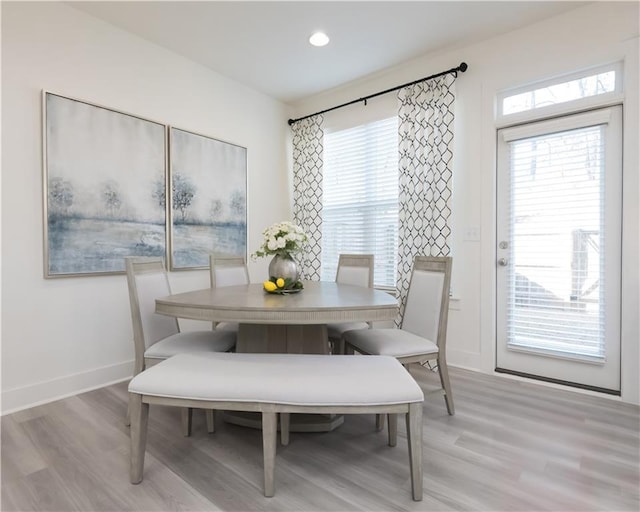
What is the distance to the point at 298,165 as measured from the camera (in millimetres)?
4109

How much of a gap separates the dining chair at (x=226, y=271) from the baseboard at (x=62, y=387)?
0.80 meters

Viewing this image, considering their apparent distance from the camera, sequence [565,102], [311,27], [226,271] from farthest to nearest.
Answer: [226,271], [311,27], [565,102]

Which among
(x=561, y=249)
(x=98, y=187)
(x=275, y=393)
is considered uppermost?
(x=98, y=187)

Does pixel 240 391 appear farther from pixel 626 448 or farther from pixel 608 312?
pixel 608 312

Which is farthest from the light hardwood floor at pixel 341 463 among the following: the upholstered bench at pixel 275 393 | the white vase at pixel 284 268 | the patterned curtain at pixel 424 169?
the patterned curtain at pixel 424 169

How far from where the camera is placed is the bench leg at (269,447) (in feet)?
4.40

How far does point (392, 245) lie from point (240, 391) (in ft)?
7.92

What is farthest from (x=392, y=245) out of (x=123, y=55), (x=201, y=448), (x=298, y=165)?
(x=123, y=55)

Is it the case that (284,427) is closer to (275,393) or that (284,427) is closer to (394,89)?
(275,393)

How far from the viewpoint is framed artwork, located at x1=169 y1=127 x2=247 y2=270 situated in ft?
10.0

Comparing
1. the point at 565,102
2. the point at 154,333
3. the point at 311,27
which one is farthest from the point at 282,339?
the point at 565,102

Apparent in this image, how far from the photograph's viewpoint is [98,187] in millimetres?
2551

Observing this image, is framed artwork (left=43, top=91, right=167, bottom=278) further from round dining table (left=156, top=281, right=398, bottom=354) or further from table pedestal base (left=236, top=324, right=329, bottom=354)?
table pedestal base (left=236, top=324, right=329, bottom=354)

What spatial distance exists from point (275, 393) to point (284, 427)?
54 cm
